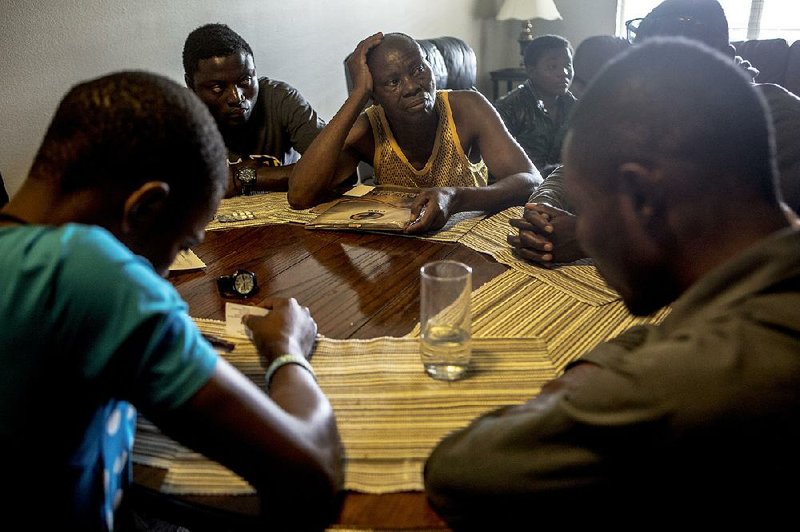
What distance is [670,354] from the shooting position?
0.55 m

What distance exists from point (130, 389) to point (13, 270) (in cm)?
16

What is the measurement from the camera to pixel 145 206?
72cm

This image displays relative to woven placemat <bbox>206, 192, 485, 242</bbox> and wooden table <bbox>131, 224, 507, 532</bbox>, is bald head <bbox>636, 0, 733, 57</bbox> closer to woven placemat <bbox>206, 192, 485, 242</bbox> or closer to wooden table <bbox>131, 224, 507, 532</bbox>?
woven placemat <bbox>206, 192, 485, 242</bbox>

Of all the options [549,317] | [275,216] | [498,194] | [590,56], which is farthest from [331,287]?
[590,56]

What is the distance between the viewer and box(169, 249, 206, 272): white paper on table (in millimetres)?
1380

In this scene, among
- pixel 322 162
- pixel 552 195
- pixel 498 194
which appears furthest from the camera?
pixel 322 162

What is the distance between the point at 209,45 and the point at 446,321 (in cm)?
162

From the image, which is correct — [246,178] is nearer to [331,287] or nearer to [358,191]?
[358,191]

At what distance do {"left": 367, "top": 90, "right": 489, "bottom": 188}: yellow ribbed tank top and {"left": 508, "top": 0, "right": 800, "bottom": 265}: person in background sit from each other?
15.4 inches

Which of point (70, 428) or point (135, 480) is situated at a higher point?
point (70, 428)

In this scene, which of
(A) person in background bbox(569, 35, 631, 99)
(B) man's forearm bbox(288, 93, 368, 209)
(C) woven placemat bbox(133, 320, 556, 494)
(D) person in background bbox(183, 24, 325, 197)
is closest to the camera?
(C) woven placemat bbox(133, 320, 556, 494)

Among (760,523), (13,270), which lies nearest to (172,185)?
(13,270)

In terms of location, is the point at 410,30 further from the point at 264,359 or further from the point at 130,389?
the point at 130,389

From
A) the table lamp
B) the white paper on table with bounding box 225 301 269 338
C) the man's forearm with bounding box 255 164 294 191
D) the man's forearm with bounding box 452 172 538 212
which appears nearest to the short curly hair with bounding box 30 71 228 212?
the white paper on table with bounding box 225 301 269 338
